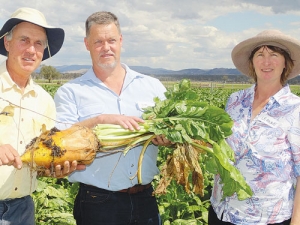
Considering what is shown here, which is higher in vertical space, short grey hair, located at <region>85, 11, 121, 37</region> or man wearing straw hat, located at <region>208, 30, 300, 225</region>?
short grey hair, located at <region>85, 11, 121, 37</region>

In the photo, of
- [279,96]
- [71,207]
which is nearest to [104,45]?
[279,96]

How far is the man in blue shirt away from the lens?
3705mm

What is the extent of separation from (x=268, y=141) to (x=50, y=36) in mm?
2208

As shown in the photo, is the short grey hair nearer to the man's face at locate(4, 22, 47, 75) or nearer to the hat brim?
the hat brim

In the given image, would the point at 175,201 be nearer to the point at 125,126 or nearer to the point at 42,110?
the point at 125,126

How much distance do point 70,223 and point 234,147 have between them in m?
2.21

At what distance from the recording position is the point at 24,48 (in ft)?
10.9

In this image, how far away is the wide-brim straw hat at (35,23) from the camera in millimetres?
3322

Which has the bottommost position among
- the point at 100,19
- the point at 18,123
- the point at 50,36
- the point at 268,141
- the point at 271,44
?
the point at 268,141

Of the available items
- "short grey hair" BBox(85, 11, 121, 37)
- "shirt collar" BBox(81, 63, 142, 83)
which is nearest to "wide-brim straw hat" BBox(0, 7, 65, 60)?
"short grey hair" BBox(85, 11, 121, 37)

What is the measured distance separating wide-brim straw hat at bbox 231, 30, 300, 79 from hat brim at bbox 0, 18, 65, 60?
5.55ft

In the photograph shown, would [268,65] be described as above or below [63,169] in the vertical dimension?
above

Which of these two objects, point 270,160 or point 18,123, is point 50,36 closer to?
point 18,123

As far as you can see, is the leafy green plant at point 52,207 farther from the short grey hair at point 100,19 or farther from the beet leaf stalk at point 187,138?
the short grey hair at point 100,19
